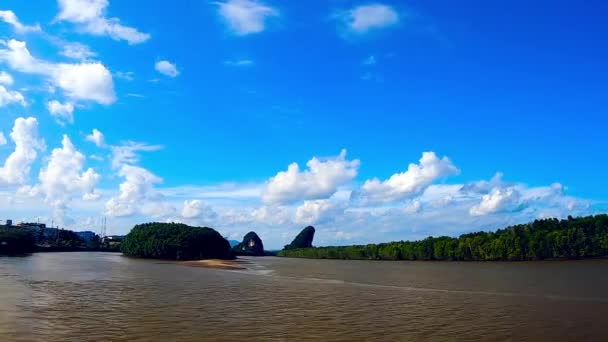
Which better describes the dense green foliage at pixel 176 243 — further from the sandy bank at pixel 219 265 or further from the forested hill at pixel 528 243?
the forested hill at pixel 528 243

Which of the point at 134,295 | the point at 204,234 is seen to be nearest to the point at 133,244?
the point at 204,234

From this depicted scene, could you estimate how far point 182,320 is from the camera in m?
25.8

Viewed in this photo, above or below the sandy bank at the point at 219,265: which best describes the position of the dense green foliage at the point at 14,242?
above

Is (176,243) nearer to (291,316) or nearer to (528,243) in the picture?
(528,243)

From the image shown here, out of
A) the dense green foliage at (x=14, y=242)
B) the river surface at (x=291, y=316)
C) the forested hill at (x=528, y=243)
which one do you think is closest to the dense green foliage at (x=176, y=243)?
the dense green foliage at (x=14, y=242)

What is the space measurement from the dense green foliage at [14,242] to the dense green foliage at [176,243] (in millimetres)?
31724

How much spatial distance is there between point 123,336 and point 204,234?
513 feet

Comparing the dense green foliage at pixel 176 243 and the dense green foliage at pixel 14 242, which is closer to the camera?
the dense green foliage at pixel 14 242

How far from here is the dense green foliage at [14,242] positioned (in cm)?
16425

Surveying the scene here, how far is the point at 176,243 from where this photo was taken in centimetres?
16412

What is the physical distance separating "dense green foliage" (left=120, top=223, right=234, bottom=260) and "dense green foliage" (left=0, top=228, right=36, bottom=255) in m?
31.7

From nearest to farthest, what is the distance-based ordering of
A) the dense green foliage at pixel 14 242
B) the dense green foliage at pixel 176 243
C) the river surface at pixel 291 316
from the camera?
the river surface at pixel 291 316, the dense green foliage at pixel 14 242, the dense green foliage at pixel 176 243

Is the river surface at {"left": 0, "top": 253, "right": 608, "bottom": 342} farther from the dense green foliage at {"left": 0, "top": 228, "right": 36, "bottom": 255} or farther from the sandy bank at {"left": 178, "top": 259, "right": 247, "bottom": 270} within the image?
the dense green foliage at {"left": 0, "top": 228, "right": 36, "bottom": 255}

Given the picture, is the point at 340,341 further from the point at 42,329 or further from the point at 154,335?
the point at 42,329
